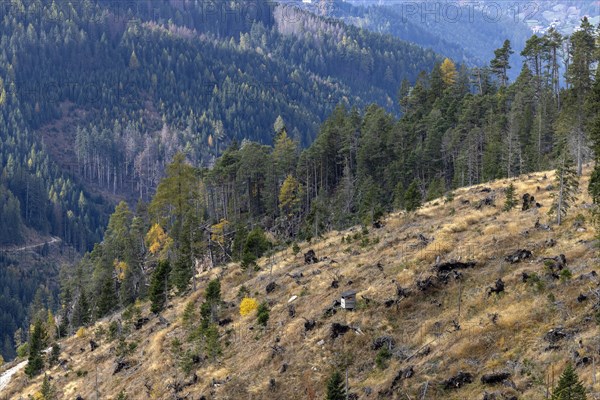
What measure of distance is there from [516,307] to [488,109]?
61.8 meters

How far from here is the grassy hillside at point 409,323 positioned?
98.0 feet

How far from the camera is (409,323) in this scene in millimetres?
35656

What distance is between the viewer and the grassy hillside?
1176 inches

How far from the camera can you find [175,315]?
54281 millimetres

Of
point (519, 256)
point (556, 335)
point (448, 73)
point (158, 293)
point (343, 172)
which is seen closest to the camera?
point (556, 335)

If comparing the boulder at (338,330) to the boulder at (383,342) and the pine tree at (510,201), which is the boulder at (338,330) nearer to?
the boulder at (383,342)

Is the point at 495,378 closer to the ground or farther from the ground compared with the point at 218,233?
farther from the ground

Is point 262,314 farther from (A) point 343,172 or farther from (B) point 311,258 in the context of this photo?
(A) point 343,172

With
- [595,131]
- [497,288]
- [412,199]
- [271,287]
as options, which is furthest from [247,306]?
[595,131]

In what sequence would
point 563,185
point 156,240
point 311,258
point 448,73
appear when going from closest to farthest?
1. point 563,185
2. point 311,258
3. point 156,240
4. point 448,73

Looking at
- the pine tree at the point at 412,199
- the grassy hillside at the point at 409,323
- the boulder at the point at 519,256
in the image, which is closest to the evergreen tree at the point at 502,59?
the grassy hillside at the point at 409,323

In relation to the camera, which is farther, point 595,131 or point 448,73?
point 448,73

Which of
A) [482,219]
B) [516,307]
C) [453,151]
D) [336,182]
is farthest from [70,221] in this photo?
[516,307]

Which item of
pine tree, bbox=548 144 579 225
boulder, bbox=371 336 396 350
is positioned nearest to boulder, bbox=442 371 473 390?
boulder, bbox=371 336 396 350
